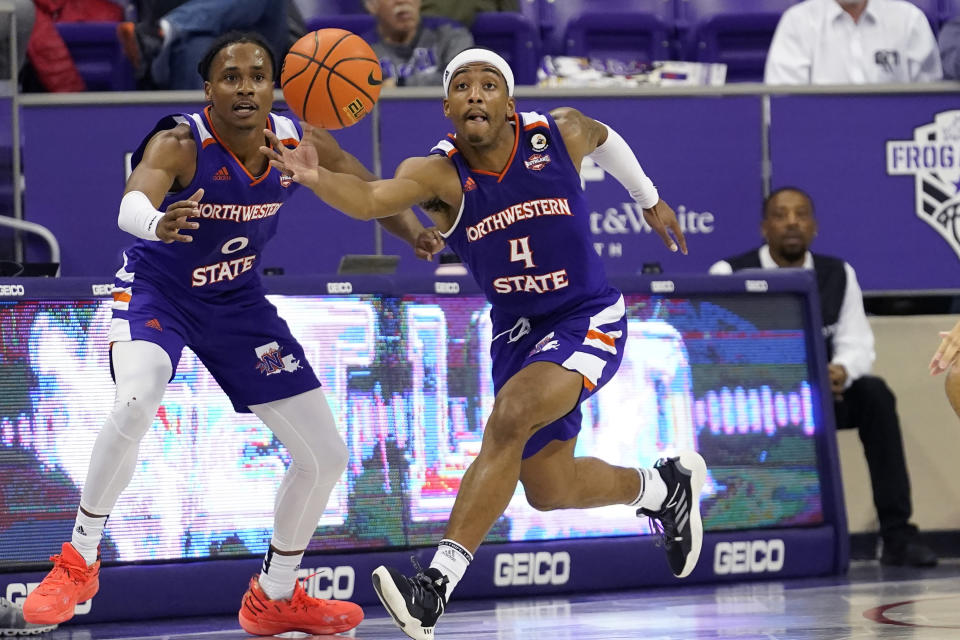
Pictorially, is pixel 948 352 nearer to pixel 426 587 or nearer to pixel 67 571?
pixel 426 587

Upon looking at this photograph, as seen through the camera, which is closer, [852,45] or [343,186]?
[343,186]

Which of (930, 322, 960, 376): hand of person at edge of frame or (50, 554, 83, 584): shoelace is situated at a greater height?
(930, 322, 960, 376): hand of person at edge of frame

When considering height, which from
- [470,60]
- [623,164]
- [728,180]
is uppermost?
[470,60]

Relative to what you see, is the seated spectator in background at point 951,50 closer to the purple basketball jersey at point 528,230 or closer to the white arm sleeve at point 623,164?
the white arm sleeve at point 623,164

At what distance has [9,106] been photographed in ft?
24.7

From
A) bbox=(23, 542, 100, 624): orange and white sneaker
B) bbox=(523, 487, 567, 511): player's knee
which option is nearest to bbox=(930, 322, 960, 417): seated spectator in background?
bbox=(523, 487, 567, 511): player's knee

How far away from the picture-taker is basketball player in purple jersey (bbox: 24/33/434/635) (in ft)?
17.3

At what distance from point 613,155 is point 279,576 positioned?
7.25 ft

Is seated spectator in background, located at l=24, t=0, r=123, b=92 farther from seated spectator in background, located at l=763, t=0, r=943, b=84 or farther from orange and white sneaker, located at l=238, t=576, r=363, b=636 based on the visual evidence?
seated spectator in background, located at l=763, t=0, r=943, b=84

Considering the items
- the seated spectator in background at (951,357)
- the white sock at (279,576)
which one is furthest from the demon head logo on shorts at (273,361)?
the seated spectator in background at (951,357)

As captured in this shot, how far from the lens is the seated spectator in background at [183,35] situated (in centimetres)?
805

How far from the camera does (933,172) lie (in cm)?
825

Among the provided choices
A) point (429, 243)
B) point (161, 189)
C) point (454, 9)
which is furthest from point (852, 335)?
point (161, 189)

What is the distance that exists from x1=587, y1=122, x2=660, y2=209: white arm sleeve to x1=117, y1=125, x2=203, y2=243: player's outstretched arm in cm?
166
